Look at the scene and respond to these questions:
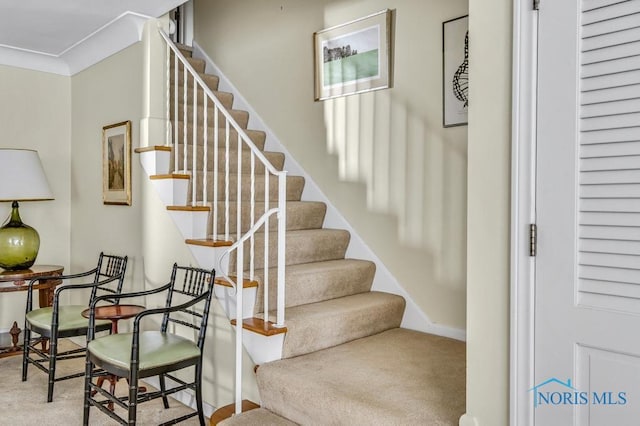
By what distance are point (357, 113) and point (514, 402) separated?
2.47m

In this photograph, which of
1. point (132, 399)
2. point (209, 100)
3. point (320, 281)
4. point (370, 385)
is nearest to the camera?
point (370, 385)

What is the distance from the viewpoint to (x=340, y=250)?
12.2 ft

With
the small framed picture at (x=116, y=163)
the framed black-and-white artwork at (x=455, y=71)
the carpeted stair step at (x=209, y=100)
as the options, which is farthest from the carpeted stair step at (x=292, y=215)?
the carpeted stair step at (x=209, y=100)

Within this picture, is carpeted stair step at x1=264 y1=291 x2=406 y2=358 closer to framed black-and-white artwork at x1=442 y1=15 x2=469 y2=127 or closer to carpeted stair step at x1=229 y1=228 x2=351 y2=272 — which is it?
carpeted stair step at x1=229 y1=228 x2=351 y2=272

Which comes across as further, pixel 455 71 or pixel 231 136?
pixel 231 136

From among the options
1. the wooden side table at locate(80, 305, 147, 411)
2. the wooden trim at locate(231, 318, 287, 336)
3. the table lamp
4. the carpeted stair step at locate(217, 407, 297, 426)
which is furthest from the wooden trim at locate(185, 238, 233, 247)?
the table lamp

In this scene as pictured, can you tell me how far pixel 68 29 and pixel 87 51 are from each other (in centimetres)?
40

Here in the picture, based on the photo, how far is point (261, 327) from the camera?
8.63ft

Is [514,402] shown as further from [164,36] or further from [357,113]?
[164,36]

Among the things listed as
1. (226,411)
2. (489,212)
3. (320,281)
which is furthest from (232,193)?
(489,212)

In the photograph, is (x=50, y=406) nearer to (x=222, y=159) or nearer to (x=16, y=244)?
(x=16, y=244)

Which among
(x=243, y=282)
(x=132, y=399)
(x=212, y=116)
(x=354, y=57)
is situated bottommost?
(x=132, y=399)

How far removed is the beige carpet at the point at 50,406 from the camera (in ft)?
9.63

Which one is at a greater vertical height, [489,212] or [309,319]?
[489,212]
